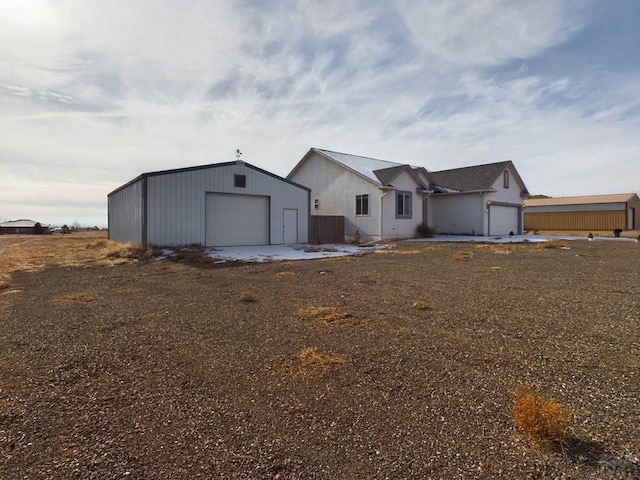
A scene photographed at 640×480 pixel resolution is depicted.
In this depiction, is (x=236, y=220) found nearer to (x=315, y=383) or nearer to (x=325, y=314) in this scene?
(x=325, y=314)

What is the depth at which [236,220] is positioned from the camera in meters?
17.7

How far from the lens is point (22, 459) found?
2.10 meters

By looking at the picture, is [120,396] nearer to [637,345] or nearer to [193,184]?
[637,345]

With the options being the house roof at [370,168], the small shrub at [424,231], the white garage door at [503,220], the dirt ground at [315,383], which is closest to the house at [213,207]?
the house roof at [370,168]

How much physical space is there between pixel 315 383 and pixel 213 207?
1503 cm

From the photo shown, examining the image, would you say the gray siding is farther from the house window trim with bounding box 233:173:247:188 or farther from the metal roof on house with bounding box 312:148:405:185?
the metal roof on house with bounding box 312:148:405:185

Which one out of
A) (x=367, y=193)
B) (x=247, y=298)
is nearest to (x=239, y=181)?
(x=367, y=193)

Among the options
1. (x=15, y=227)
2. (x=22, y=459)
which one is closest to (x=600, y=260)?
(x=22, y=459)

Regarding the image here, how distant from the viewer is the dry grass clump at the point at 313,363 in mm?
3285

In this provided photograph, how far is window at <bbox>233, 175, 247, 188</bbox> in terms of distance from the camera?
17.3 meters

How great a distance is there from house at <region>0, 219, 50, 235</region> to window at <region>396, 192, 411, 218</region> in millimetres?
55430

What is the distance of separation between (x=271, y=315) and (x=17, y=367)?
2845mm

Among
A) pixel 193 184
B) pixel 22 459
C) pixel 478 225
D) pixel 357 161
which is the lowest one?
pixel 22 459

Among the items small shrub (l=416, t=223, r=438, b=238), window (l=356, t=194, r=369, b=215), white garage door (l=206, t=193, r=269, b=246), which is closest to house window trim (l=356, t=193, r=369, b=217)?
window (l=356, t=194, r=369, b=215)
